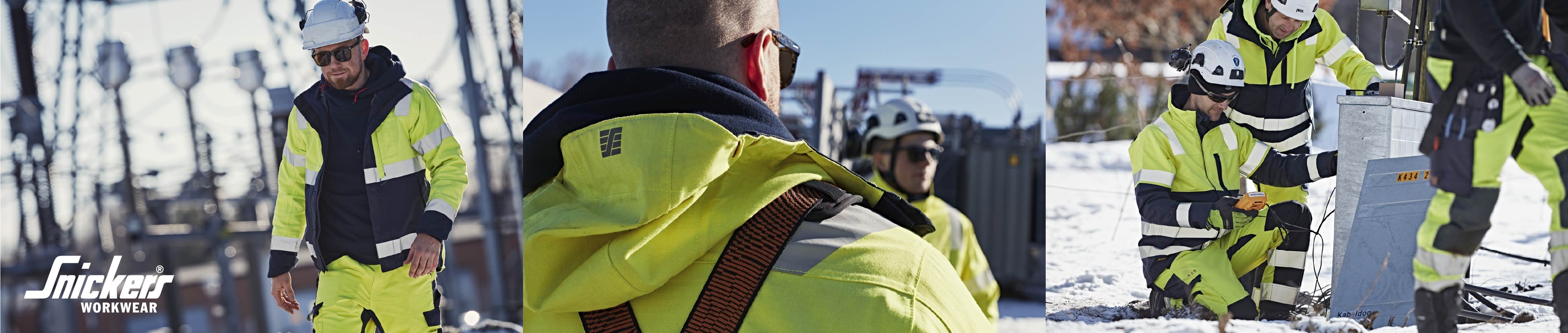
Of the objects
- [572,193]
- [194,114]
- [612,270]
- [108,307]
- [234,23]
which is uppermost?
[234,23]

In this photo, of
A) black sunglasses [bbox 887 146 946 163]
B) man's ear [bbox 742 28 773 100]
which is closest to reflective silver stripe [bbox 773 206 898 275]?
man's ear [bbox 742 28 773 100]

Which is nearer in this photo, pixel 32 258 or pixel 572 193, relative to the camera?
pixel 572 193

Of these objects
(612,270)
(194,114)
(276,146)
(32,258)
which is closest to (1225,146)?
(612,270)

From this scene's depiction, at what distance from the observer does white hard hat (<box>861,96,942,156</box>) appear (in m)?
7.48

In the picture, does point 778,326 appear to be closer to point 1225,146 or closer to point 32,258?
point 1225,146

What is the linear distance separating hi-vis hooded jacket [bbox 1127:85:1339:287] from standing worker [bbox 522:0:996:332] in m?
0.65

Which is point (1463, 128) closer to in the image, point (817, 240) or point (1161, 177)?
point (1161, 177)

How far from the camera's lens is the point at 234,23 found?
1750 millimetres

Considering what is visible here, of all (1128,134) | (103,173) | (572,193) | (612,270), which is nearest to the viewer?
(612,270)

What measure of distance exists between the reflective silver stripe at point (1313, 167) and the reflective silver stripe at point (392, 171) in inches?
66.1

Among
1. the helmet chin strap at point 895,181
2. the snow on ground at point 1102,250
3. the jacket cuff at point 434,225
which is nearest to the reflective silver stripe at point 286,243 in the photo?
the jacket cuff at point 434,225

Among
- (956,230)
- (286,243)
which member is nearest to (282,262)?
(286,243)

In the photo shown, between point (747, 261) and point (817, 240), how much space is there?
0.37 ft

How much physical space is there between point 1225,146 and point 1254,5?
0.95ft
